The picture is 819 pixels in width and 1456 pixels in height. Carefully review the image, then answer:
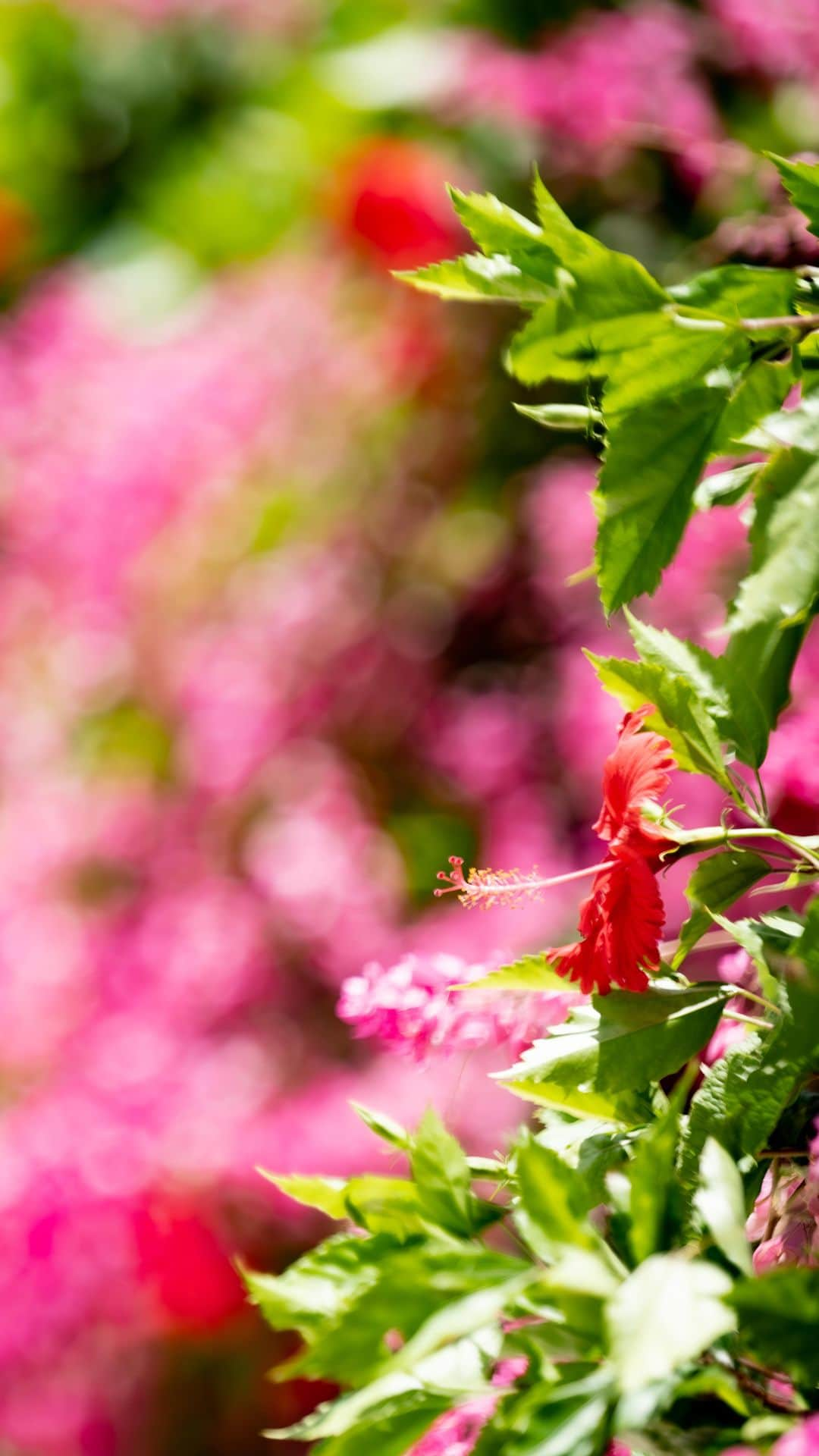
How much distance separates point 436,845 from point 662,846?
1.38 m

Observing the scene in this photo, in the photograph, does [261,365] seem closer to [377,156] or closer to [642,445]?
[377,156]

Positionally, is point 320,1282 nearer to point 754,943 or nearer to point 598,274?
point 754,943

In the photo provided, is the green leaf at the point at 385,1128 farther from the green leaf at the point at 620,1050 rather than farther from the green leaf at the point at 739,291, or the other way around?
the green leaf at the point at 739,291

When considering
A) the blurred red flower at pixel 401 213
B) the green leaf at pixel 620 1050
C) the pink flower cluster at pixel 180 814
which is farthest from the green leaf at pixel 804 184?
the blurred red flower at pixel 401 213

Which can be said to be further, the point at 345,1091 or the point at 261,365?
the point at 261,365

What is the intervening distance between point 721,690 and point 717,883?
5 centimetres

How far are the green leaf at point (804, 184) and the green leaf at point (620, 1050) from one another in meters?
0.21

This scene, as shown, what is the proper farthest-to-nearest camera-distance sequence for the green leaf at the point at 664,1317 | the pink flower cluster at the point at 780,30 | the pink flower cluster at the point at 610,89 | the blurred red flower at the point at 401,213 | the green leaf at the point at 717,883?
the blurred red flower at the point at 401,213
the pink flower cluster at the point at 610,89
the pink flower cluster at the point at 780,30
the green leaf at the point at 717,883
the green leaf at the point at 664,1317

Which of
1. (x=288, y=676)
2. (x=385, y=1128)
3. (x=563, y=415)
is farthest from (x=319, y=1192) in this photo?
(x=288, y=676)

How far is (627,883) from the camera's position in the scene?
36cm

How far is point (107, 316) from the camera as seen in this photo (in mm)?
2719

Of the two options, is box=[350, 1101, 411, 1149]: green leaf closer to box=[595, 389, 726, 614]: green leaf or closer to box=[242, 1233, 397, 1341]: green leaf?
box=[242, 1233, 397, 1341]: green leaf

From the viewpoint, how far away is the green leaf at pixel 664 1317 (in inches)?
10.2

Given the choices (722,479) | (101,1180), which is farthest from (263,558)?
(722,479)
